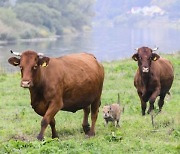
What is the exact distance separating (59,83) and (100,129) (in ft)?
6.16

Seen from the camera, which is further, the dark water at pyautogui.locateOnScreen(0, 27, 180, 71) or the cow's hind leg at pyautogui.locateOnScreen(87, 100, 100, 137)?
the dark water at pyautogui.locateOnScreen(0, 27, 180, 71)

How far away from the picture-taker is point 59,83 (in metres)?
8.79

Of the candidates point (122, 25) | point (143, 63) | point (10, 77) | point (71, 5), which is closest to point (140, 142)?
point (143, 63)

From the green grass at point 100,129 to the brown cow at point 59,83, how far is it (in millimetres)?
583

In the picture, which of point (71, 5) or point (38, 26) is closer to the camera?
point (38, 26)

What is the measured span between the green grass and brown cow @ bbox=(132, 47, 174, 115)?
1.61 feet

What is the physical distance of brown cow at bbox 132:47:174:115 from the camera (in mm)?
11336

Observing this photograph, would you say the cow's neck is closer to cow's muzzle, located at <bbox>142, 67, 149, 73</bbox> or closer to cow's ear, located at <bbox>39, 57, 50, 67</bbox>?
cow's ear, located at <bbox>39, 57, 50, 67</bbox>

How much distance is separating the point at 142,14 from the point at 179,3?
600 inches

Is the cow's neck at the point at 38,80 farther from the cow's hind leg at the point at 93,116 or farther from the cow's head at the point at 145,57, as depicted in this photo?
the cow's head at the point at 145,57

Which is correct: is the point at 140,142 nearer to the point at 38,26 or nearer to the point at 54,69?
the point at 54,69

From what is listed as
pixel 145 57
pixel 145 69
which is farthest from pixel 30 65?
pixel 145 57

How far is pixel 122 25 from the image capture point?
594 feet

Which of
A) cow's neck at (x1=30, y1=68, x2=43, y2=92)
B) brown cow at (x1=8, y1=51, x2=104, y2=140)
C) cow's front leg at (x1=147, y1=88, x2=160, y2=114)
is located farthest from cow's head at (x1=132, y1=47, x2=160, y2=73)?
cow's neck at (x1=30, y1=68, x2=43, y2=92)
